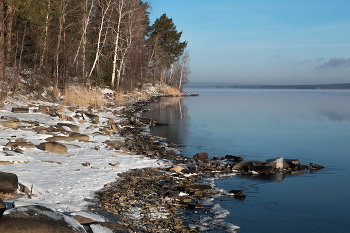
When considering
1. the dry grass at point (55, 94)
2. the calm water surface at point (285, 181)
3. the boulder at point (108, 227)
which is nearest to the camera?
the boulder at point (108, 227)

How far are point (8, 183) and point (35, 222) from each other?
5.07 ft

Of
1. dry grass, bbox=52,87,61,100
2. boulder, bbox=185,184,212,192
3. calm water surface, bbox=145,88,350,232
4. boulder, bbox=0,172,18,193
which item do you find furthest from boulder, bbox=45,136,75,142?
dry grass, bbox=52,87,61,100

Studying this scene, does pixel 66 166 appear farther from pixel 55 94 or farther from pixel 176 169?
pixel 55 94

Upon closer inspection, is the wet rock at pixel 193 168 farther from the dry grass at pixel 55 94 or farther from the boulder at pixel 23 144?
the dry grass at pixel 55 94

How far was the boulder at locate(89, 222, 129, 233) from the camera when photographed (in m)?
4.24

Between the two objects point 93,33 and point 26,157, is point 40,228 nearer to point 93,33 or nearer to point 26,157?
point 26,157

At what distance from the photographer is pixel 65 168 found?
7.21m

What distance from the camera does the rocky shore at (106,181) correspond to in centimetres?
454

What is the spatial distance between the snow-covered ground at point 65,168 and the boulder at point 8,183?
0.79ft

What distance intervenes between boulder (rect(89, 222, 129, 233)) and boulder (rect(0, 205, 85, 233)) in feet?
0.71

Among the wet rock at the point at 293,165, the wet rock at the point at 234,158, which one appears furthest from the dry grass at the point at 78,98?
the wet rock at the point at 293,165

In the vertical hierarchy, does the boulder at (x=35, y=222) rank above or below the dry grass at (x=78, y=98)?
below

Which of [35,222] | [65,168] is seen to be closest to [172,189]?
[65,168]

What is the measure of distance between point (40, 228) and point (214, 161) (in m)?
6.80
